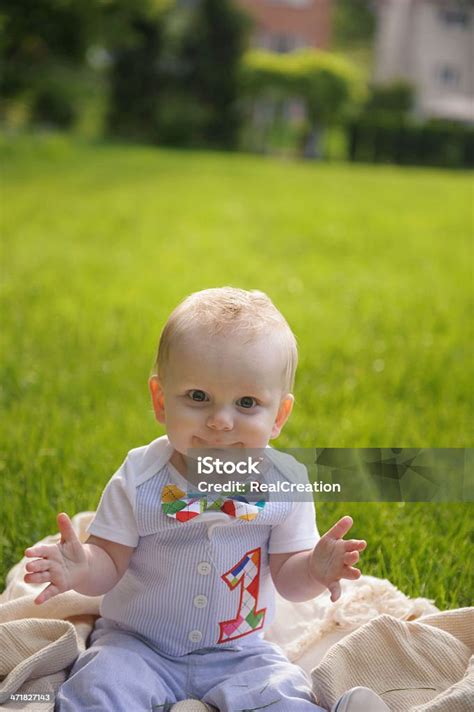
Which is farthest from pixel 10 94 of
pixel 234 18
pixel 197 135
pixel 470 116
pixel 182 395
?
pixel 182 395

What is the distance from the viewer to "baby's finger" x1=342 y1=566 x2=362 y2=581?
1.49 meters

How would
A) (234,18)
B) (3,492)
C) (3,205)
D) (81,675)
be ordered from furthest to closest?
1. (234,18)
2. (3,205)
3. (3,492)
4. (81,675)

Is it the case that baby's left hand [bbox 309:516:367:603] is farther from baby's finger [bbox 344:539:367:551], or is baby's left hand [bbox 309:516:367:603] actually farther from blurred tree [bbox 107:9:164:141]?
blurred tree [bbox 107:9:164:141]

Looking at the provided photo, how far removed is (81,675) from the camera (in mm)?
1503

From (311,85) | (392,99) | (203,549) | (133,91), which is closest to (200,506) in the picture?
(203,549)

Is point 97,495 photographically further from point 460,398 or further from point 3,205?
point 3,205

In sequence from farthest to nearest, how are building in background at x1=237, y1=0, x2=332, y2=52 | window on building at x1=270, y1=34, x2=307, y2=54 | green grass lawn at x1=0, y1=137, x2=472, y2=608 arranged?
window on building at x1=270, y1=34, x2=307, y2=54 < building in background at x1=237, y1=0, x2=332, y2=52 < green grass lawn at x1=0, y1=137, x2=472, y2=608

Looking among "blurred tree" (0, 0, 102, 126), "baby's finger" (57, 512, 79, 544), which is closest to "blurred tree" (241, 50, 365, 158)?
"blurred tree" (0, 0, 102, 126)

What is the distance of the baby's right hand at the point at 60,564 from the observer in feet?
4.77

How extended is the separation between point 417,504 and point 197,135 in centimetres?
1811

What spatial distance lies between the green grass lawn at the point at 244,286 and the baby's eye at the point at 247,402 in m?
0.66

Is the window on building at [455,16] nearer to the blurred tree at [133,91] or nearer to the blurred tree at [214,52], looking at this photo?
the blurred tree at [214,52]

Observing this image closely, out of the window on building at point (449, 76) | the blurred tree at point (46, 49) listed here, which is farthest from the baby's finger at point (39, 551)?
the window on building at point (449, 76)

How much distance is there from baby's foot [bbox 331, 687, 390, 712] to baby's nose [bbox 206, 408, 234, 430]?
0.45m
